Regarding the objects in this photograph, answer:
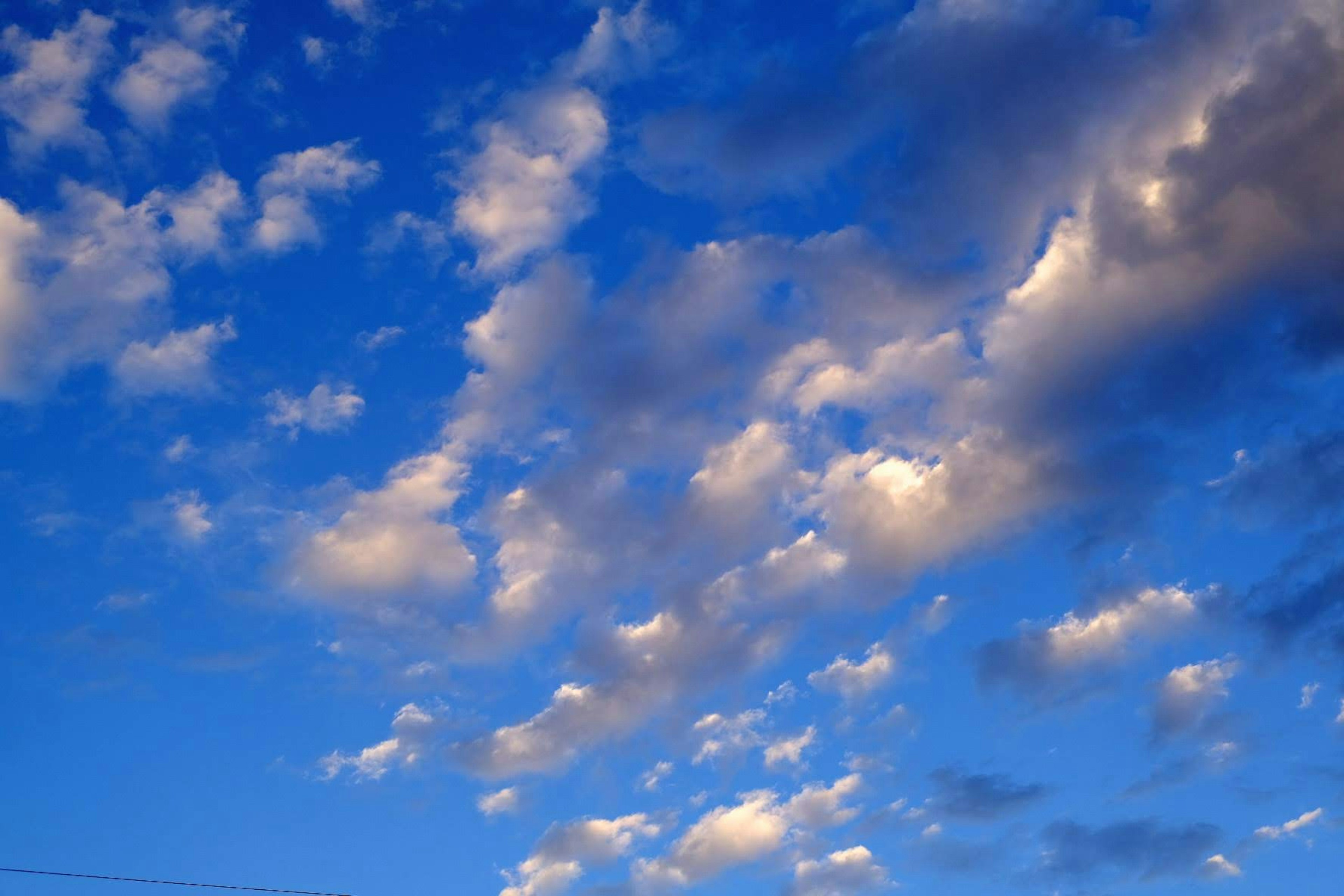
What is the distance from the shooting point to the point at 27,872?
48531 millimetres

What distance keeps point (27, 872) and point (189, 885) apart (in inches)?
366

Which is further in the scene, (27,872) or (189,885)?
(189,885)

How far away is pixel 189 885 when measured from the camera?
54125 millimetres
